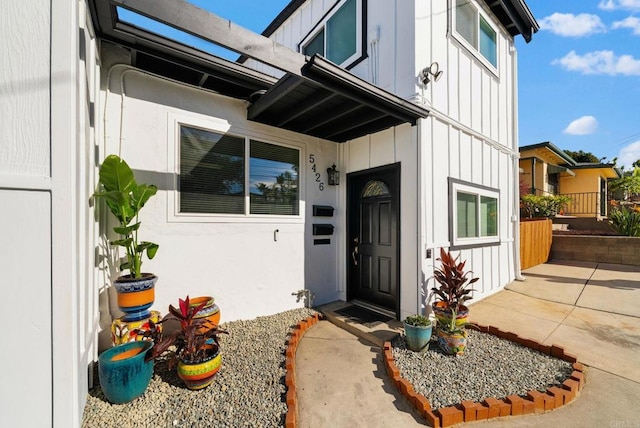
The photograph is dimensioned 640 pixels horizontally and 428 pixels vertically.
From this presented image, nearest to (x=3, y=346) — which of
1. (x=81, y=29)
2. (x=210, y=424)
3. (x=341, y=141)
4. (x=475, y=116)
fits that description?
(x=210, y=424)

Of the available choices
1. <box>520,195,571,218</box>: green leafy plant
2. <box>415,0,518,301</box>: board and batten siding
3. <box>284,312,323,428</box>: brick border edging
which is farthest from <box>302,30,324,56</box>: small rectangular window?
<box>520,195,571,218</box>: green leafy plant

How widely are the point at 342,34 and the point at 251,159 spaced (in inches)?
125

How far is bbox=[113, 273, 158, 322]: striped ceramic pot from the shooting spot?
253 centimetres

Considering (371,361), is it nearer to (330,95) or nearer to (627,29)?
(330,95)

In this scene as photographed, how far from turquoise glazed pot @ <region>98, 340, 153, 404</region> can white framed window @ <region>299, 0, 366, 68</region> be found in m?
5.15

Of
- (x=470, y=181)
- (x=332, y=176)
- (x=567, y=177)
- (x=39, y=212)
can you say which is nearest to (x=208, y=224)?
(x=39, y=212)

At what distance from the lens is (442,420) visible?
2.01 m

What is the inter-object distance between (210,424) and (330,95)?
3.55 meters

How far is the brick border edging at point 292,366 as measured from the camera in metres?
2.00

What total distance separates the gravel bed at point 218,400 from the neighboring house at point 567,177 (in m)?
12.7

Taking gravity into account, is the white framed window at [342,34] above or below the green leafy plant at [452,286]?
above

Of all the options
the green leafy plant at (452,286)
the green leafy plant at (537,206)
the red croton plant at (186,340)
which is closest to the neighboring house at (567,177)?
the green leafy plant at (537,206)

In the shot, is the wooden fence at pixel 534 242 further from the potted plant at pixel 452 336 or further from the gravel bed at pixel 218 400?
the gravel bed at pixel 218 400

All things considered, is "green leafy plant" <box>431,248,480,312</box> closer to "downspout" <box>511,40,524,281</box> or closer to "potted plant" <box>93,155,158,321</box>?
"potted plant" <box>93,155,158,321</box>
